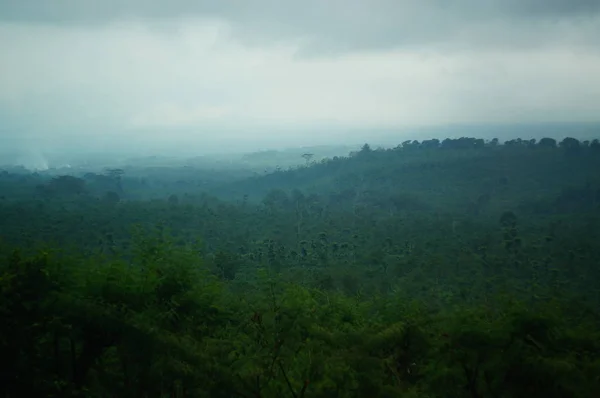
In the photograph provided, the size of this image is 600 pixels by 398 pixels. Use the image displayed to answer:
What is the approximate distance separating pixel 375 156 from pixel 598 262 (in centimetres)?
5052

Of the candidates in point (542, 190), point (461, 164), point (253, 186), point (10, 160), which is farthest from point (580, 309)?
point (10, 160)

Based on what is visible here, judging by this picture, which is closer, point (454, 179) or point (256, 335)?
point (256, 335)

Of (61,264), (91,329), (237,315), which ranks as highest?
(61,264)

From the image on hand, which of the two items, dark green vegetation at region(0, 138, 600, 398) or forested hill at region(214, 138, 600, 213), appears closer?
dark green vegetation at region(0, 138, 600, 398)

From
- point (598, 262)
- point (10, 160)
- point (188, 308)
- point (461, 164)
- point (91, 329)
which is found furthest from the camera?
point (10, 160)

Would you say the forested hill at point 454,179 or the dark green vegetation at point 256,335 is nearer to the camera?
the dark green vegetation at point 256,335

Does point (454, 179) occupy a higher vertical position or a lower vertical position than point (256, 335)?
lower

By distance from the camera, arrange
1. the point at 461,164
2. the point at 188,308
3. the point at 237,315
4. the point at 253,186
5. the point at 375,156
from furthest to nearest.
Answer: the point at 375,156 → the point at 253,186 → the point at 461,164 → the point at 237,315 → the point at 188,308

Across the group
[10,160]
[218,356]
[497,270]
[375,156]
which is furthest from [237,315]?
[10,160]

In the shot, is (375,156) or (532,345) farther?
(375,156)

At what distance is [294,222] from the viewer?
1630 inches

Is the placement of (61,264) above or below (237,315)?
above

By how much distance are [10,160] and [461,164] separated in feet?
380

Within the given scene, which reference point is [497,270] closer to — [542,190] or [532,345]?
[532,345]
